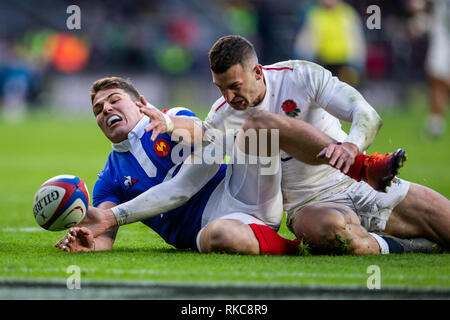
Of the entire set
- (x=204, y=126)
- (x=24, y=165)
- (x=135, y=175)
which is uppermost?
(x=204, y=126)

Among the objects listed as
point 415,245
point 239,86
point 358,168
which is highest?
point 239,86

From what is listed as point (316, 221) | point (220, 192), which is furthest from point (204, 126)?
point (316, 221)

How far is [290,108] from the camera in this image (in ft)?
15.2

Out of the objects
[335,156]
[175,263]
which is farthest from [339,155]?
[175,263]

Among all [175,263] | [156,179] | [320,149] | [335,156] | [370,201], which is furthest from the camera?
[156,179]

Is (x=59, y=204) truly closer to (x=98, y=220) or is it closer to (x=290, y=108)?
(x=98, y=220)

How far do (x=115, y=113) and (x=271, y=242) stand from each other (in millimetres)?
1371

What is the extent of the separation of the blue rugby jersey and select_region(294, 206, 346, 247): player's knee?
70cm

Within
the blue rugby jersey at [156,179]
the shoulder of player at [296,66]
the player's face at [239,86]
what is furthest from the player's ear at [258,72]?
the blue rugby jersey at [156,179]

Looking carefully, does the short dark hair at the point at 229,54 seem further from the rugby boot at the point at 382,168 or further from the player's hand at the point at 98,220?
the player's hand at the point at 98,220

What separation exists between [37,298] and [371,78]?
19.1 m

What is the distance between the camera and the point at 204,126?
4805 mm

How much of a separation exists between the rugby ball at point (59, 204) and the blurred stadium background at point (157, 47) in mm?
15093

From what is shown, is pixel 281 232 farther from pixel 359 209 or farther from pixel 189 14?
pixel 189 14
